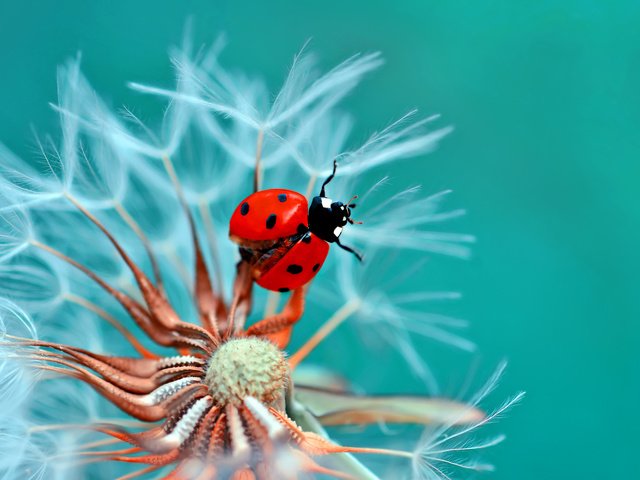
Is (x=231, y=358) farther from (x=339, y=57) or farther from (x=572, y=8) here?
(x=572, y=8)

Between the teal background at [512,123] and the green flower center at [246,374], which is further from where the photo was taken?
the teal background at [512,123]

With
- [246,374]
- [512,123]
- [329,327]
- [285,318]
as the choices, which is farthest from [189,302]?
[512,123]

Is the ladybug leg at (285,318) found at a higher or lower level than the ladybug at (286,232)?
lower

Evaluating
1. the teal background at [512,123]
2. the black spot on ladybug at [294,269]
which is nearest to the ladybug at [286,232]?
the black spot on ladybug at [294,269]

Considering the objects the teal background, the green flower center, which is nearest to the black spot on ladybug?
the green flower center

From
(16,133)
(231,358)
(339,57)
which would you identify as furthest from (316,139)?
(16,133)

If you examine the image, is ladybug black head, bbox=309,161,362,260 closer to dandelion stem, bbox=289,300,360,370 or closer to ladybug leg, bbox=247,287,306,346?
ladybug leg, bbox=247,287,306,346

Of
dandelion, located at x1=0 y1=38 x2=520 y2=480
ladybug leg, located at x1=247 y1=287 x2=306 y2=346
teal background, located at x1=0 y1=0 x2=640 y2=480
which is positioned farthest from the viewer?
teal background, located at x1=0 y1=0 x2=640 y2=480

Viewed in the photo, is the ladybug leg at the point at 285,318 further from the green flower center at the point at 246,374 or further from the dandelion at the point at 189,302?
the green flower center at the point at 246,374
